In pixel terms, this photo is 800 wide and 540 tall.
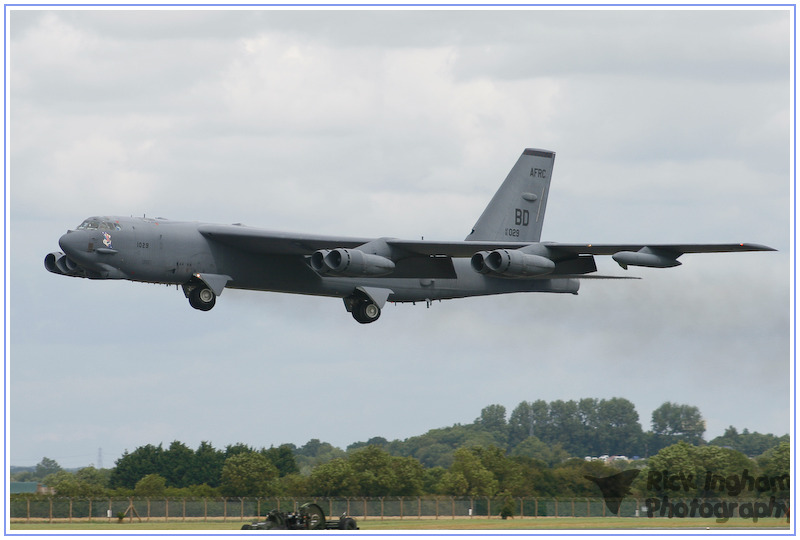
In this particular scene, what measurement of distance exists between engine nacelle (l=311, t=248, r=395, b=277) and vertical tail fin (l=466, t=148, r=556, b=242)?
25.1 feet

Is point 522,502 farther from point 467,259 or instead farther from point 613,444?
point 613,444

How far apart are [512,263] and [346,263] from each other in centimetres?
484

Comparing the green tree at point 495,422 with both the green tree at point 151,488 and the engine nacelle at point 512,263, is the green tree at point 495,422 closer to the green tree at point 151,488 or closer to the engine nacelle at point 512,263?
the green tree at point 151,488

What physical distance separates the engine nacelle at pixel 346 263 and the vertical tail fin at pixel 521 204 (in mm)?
7637

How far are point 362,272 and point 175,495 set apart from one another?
20.4 m

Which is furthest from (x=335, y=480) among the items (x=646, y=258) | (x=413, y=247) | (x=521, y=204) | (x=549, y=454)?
(x=646, y=258)

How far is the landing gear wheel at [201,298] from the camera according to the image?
43406mm

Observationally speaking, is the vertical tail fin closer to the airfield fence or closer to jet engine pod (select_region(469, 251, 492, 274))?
jet engine pod (select_region(469, 251, 492, 274))

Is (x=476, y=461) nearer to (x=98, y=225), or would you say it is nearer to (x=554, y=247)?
(x=554, y=247)

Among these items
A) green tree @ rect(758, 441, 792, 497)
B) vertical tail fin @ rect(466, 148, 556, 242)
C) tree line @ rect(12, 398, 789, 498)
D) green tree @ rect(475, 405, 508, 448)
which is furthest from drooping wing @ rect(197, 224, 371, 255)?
green tree @ rect(475, 405, 508, 448)

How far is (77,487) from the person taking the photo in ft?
198

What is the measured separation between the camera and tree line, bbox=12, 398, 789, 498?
54125mm

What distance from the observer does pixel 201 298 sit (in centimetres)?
4341

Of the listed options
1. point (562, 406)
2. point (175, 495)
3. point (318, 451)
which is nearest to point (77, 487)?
point (175, 495)
